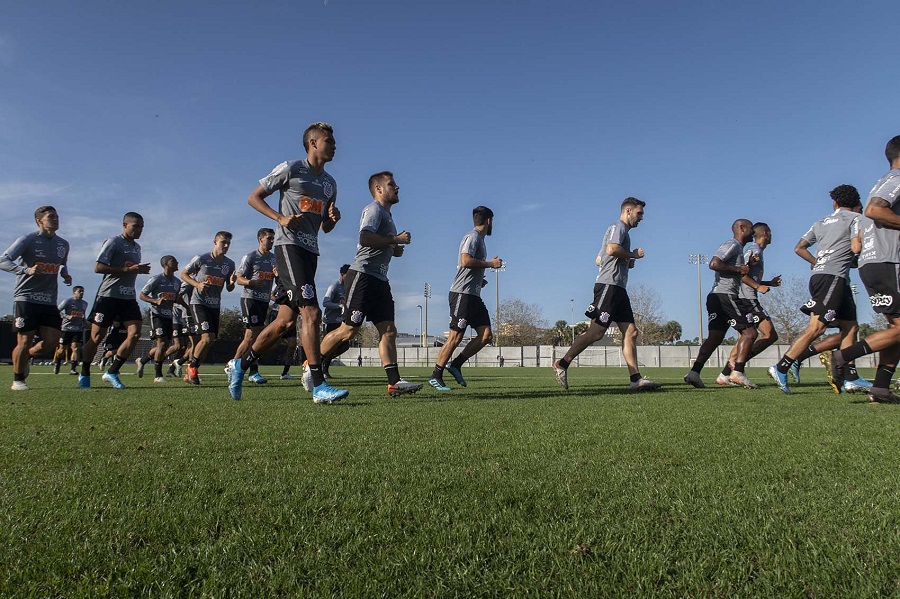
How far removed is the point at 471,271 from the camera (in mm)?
8703

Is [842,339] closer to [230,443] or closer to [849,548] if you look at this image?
[849,548]

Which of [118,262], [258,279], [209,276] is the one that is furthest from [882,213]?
[209,276]

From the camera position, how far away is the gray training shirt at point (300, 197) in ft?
18.9

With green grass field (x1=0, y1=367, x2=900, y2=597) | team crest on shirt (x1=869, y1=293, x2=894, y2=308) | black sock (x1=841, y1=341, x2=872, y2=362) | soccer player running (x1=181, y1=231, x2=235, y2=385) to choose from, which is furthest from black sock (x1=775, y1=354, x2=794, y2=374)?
soccer player running (x1=181, y1=231, x2=235, y2=385)

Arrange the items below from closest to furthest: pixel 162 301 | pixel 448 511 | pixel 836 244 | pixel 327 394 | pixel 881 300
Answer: pixel 448 511
pixel 327 394
pixel 881 300
pixel 836 244
pixel 162 301

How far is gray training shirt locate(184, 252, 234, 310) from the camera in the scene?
995 centimetres

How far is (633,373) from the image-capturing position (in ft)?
25.2

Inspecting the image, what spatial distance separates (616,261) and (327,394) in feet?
15.3

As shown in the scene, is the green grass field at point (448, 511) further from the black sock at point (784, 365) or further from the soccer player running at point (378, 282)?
the black sock at point (784, 365)

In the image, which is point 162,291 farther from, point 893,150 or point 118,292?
point 893,150

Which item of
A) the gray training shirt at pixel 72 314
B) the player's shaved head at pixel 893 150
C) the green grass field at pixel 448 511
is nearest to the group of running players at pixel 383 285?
the player's shaved head at pixel 893 150

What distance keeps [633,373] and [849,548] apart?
6.34 metres

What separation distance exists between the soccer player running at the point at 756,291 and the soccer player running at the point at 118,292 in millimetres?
8893

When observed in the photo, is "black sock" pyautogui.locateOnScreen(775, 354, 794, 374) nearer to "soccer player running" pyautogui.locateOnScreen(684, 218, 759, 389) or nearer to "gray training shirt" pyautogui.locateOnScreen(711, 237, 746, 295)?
"soccer player running" pyautogui.locateOnScreen(684, 218, 759, 389)
